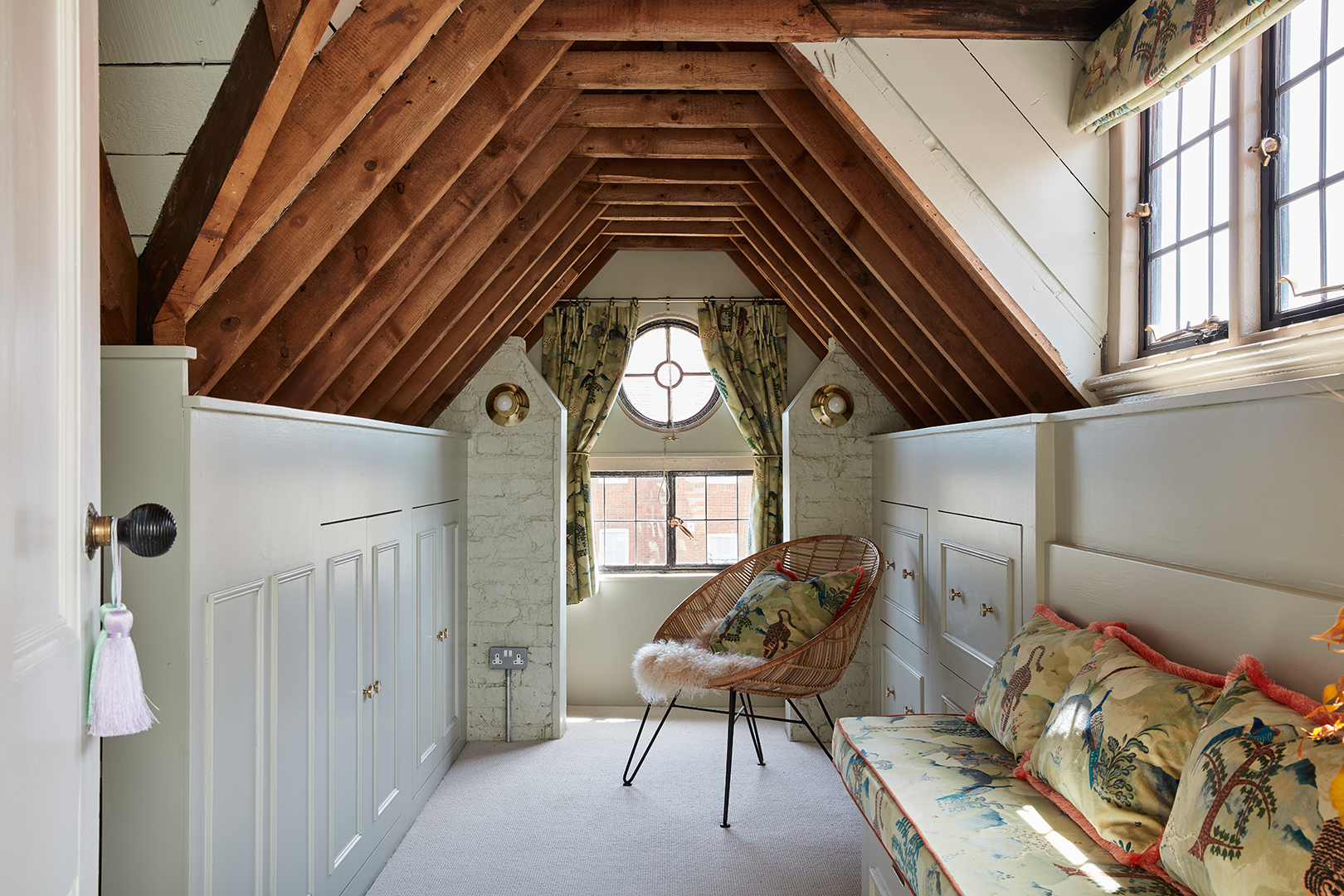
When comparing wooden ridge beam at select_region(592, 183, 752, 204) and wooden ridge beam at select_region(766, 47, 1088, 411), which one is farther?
wooden ridge beam at select_region(592, 183, 752, 204)

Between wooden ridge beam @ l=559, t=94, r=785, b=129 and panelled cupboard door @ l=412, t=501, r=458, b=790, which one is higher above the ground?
wooden ridge beam @ l=559, t=94, r=785, b=129

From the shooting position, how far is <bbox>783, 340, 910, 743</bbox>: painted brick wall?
4504 millimetres

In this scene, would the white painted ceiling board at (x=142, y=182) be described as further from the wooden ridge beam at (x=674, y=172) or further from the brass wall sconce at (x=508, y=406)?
the brass wall sconce at (x=508, y=406)

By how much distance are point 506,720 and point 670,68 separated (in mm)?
3300

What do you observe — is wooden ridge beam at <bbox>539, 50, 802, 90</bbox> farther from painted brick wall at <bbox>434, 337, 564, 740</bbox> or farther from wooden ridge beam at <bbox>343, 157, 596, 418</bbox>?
painted brick wall at <bbox>434, 337, 564, 740</bbox>

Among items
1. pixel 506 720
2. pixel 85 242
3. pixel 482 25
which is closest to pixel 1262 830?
pixel 85 242

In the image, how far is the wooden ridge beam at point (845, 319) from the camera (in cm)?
365

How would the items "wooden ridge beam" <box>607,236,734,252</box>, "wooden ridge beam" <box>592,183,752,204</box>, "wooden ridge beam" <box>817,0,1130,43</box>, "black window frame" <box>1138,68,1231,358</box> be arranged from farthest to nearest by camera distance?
"wooden ridge beam" <box>607,236,734,252</box> → "wooden ridge beam" <box>592,183,752,204</box> → "wooden ridge beam" <box>817,0,1130,43</box> → "black window frame" <box>1138,68,1231,358</box>

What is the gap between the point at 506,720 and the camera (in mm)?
4418

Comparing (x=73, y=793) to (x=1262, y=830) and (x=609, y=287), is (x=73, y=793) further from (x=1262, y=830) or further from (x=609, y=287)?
(x=609, y=287)

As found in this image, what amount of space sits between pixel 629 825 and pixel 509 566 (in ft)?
5.14

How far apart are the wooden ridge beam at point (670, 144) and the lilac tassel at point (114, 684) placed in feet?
8.67

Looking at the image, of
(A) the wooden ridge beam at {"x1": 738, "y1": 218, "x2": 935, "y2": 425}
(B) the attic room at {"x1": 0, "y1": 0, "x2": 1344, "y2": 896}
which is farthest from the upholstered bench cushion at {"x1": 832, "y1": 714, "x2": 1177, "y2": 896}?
(A) the wooden ridge beam at {"x1": 738, "y1": 218, "x2": 935, "y2": 425}

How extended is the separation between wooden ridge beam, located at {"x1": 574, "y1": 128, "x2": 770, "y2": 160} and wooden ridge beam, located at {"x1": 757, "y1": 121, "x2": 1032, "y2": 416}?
0.22 metres
